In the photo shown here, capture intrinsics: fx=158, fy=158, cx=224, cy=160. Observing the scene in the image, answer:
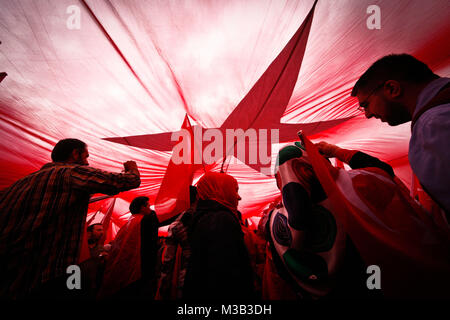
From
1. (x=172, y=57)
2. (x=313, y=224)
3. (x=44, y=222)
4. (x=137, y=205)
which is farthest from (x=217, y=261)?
(x=137, y=205)

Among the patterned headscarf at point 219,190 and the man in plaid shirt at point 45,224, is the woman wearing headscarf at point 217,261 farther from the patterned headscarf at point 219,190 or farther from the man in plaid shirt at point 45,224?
the man in plaid shirt at point 45,224

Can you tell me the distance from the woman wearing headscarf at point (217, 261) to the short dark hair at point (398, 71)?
47.8 inches

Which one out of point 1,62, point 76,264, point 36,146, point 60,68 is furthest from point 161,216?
point 36,146

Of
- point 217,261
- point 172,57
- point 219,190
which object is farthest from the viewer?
point 172,57

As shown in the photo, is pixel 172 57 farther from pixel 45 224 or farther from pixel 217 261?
pixel 217 261

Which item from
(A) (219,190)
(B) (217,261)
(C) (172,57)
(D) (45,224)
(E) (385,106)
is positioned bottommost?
(B) (217,261)

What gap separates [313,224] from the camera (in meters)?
0.82

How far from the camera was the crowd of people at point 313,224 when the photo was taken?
0.67 meters

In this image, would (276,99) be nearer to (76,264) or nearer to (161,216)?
(161,216)

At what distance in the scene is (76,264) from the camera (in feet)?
3.50

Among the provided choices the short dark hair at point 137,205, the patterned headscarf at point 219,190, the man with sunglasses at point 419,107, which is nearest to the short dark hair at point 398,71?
the man with sunglasses at point 419,107

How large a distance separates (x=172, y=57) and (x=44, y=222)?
1721 millimetres

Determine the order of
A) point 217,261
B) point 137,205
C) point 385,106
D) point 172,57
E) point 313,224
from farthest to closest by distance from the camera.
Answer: point 137,205, point 172,57, point 385,106, point 313,224, point 217,261
